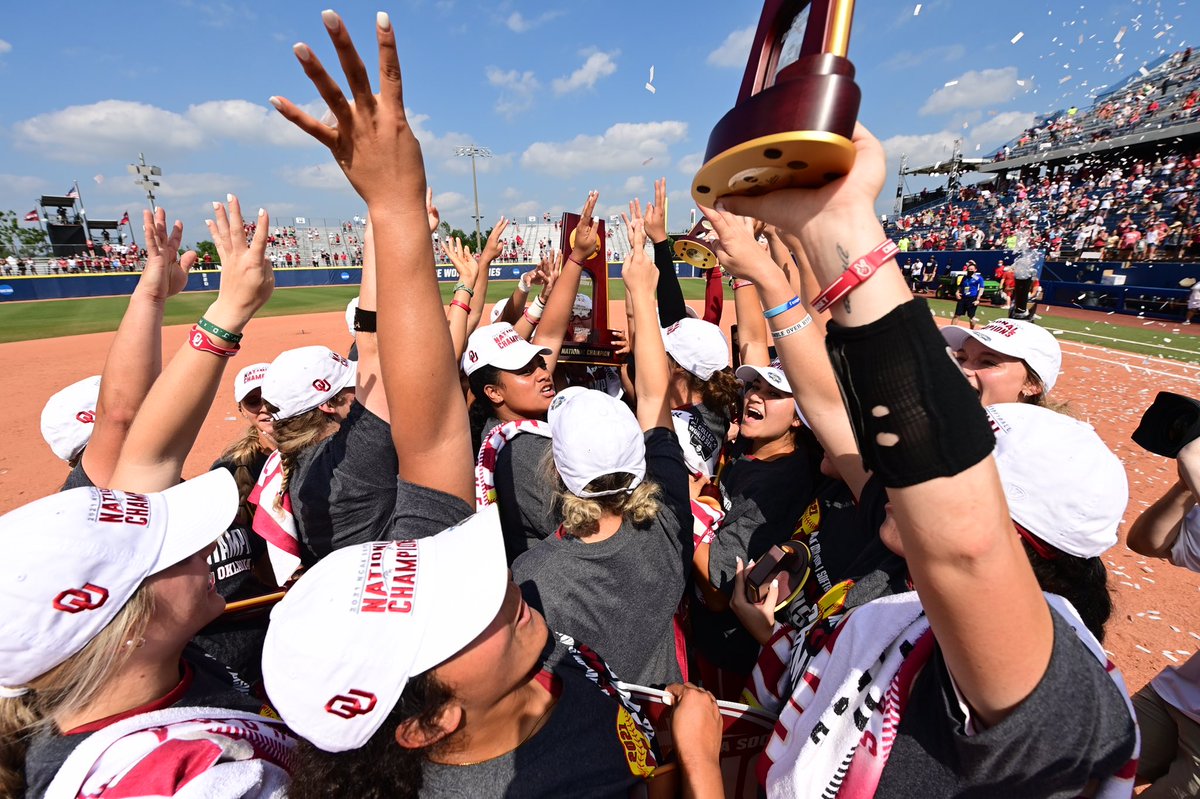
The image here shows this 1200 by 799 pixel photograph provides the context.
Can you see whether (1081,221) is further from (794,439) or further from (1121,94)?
(794,439)

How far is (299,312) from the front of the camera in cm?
2247

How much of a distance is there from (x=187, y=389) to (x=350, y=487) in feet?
2.19

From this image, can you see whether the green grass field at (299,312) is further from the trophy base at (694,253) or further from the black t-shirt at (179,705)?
the black t-shirt at (179,705)

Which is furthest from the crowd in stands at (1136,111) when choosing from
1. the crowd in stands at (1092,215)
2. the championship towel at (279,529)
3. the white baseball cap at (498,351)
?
the championship towel at (279,529)

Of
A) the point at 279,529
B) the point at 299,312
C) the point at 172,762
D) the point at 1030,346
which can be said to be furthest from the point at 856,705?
the point at 299,312


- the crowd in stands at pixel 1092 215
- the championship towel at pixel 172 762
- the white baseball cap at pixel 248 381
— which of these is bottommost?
the championship towel at pixel 172 762

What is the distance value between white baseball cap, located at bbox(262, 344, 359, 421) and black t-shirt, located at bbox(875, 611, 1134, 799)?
2579 mm

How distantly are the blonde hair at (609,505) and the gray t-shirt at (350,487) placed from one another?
758 millimetres

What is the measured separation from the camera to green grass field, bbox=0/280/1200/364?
13531mm

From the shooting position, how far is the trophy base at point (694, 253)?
14.0ft

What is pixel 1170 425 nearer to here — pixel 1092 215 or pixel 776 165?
pixel 776 165

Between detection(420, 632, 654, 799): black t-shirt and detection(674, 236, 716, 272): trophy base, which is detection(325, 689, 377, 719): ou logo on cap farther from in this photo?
detection(674, 236, 716, 272): trophy base

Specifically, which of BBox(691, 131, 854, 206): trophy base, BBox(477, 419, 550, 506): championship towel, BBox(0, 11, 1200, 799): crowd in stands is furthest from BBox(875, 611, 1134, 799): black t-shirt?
BBox(477, 419, 550, 506): championship towel

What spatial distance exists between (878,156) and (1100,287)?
1004 inches
